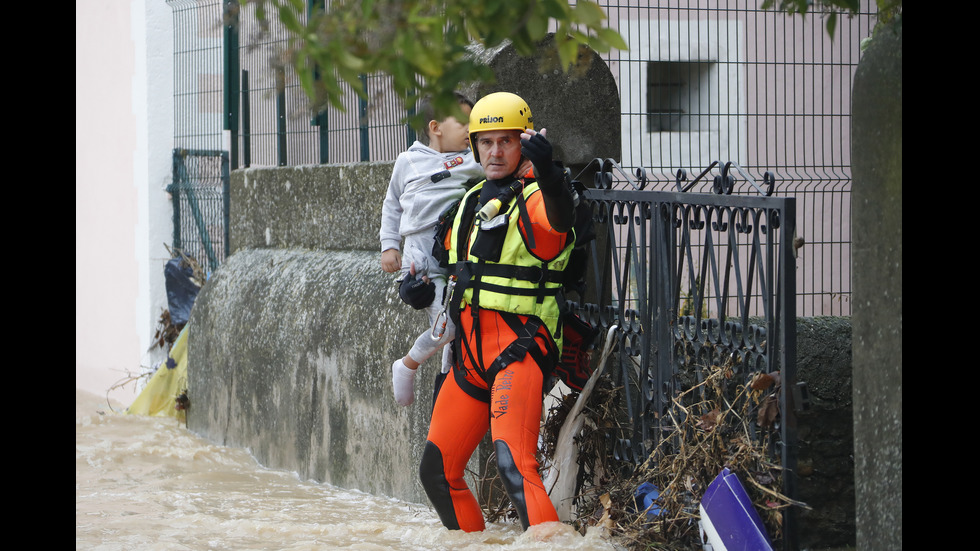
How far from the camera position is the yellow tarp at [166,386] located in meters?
9.48

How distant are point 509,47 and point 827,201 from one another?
12.7ft

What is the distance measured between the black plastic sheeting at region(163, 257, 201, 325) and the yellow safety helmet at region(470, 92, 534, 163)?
21.7 feet

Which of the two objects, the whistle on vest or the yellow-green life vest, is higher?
the whistle on vest

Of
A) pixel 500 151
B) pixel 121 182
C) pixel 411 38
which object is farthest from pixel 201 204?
pixel 411 38

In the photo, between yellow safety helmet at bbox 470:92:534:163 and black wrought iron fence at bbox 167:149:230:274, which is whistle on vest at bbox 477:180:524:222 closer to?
yellow safety helmet at bbox 470:92:534:163

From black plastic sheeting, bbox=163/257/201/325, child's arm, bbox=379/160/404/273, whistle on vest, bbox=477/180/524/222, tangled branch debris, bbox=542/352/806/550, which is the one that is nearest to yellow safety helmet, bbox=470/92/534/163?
whistle on vest, bbox=477/180/524/222

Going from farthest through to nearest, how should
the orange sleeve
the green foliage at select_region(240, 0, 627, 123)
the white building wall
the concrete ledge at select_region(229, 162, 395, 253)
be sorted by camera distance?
the white building wall → the concrete ledge at select_region(229, 162, 395, 253) → the orange sleeve → the green foliage at select_region(240, 0, 627, 123)

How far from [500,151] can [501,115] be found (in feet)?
0.48

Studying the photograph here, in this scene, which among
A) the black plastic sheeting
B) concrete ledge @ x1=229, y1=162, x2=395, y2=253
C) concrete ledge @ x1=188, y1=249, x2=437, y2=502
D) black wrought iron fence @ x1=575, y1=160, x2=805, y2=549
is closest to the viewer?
black wrought iron fence @ x1=575, y1=160, x2=805, y2=549

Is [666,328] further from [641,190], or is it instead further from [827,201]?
[827,201]

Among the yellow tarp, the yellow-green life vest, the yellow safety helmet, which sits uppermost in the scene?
the yellow safety helmet

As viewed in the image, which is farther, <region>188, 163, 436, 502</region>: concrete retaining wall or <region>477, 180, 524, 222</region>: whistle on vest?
<region>188, 163, 436, 502</region>: concrete retaining wall

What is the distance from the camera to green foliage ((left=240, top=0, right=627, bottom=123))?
2176mm

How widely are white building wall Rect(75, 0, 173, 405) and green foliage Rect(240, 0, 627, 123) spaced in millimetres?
8672
